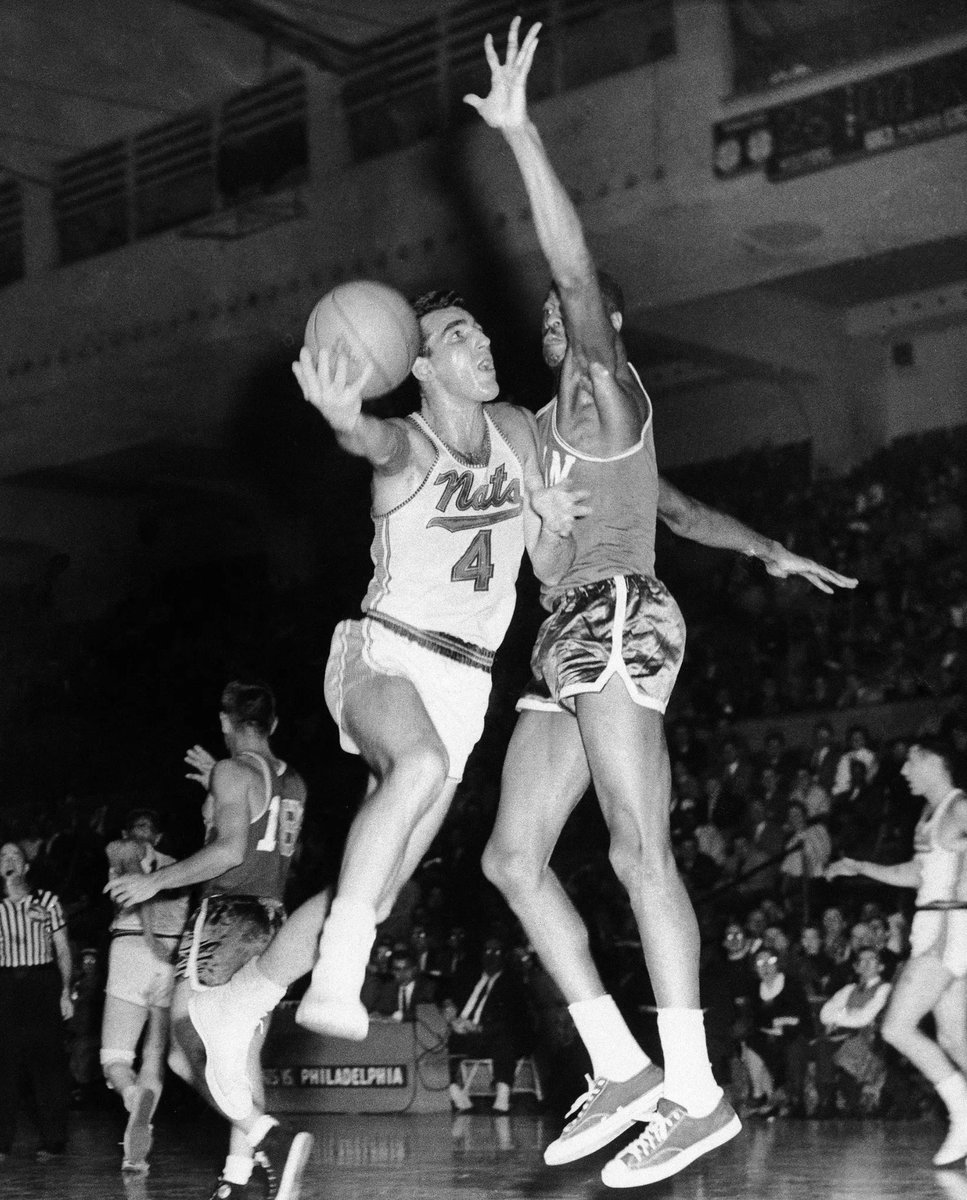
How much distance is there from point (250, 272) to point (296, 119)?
6.22ft

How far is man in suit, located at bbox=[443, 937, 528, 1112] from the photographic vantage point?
1177 centimetres

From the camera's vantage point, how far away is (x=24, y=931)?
9.65 metres

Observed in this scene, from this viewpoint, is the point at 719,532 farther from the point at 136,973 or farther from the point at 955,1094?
the point at 136,973

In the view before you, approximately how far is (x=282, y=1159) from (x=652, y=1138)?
1.40 meters

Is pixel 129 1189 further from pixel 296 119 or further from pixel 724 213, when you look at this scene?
pixel 296 119

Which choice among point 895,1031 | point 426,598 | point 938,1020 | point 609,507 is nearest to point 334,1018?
point 426,598

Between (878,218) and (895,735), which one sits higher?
(878,218)

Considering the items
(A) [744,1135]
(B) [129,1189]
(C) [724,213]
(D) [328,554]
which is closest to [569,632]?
(B) [129,1189]

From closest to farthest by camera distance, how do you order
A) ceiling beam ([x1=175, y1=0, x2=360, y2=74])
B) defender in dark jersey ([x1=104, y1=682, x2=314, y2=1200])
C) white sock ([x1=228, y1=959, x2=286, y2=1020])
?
white sock ([x1=228, y1=959, x2=286, y2=1020]), defender in dark jersey ([x1=104, y1=682, x2=314, y2=1200]), ceiling beam ([x1=175, y1=0, x2=360, y2=74])

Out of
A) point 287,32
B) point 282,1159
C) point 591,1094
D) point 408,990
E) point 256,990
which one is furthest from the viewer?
point 287,32

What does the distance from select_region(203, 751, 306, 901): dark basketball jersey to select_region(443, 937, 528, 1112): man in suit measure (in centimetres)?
552

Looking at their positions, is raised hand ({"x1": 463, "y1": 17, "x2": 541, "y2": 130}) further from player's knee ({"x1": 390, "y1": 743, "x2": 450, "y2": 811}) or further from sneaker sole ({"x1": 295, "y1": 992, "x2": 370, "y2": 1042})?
sneaker sole ({"x1": 295, "y1": 992, "x2": 370, "y2": 1042})

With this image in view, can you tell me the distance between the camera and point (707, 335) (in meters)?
19.8

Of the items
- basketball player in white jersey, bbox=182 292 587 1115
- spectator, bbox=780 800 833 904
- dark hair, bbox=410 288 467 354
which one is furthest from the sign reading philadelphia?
dark hair, bbox=410 288 467 354
